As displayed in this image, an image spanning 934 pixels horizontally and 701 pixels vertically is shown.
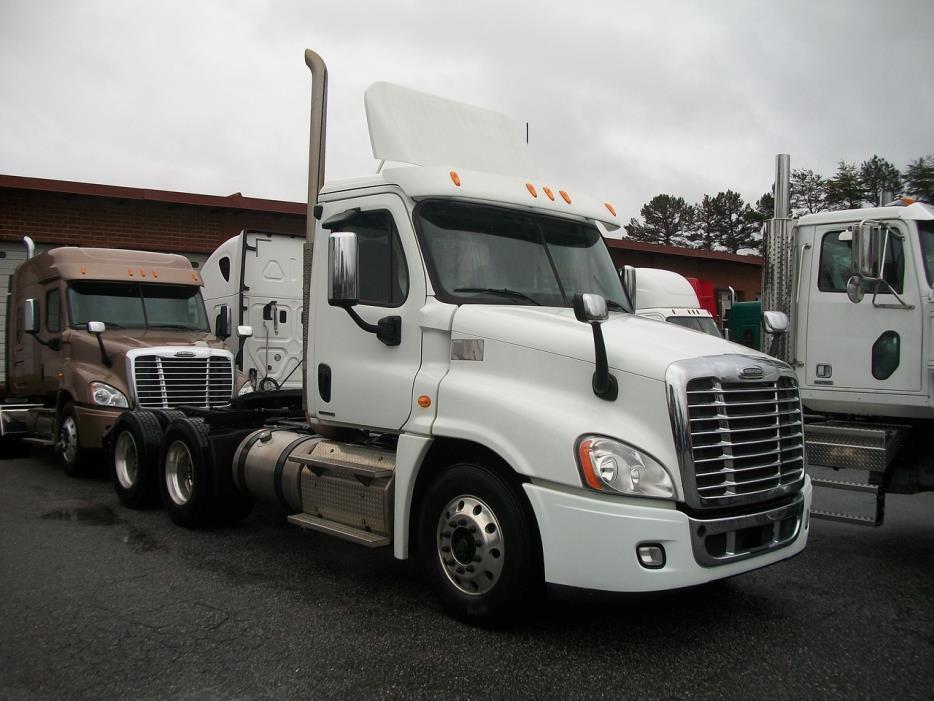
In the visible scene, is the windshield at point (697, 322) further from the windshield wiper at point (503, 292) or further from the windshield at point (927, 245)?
the windshield wiper at point (503, 292)

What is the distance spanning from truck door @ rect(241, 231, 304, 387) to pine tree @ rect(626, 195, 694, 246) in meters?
54.3

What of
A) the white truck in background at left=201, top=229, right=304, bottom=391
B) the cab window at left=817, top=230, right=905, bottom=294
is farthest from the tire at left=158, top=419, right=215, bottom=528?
the cab window at left=817, top=230, right=905, bottom=294

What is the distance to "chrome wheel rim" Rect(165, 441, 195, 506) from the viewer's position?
282 inches

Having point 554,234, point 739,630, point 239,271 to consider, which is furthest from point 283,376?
point 739,630

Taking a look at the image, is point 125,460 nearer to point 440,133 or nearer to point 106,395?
point 106,395

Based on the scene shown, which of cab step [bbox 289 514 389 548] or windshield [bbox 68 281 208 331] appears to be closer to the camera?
cab step [bbox 289 514 389 548]

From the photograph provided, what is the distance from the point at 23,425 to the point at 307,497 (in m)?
7.19

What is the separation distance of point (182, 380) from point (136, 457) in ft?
5.71

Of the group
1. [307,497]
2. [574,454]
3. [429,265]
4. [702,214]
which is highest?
[702,214]

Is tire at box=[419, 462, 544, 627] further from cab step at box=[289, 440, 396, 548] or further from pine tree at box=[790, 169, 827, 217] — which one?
pine tree at box=[790, 169, 827, 217]

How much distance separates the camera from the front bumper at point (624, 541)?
155 inches

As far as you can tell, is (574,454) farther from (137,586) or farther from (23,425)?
(23,425)

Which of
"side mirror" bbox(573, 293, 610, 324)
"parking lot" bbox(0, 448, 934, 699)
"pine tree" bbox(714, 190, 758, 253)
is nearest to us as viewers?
"parking lot" bbox(0, 448, 934, 699)

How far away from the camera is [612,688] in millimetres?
3881
